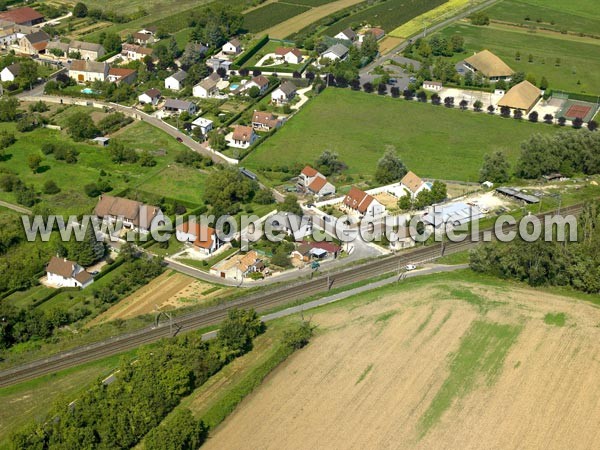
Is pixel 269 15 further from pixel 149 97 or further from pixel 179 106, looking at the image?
pixel 179 106

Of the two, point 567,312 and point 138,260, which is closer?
point 567,312

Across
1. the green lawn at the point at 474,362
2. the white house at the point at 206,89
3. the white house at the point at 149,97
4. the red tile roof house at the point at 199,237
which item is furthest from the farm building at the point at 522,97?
the green lawn at the point at 474,362

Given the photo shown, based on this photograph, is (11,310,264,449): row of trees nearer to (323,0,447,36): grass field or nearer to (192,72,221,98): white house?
(192,72,221,98): white house

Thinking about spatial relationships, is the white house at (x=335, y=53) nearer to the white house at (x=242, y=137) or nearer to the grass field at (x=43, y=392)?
the white house at (x=242, y=137)

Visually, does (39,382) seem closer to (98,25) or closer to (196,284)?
(196,284)

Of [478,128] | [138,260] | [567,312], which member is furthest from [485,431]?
[478,128]

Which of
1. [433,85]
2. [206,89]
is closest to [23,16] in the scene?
[206,89]

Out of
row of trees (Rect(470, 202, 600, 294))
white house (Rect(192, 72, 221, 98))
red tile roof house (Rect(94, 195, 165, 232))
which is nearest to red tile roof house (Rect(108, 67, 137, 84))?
white house (Rect(192, 72, 221, 98))
